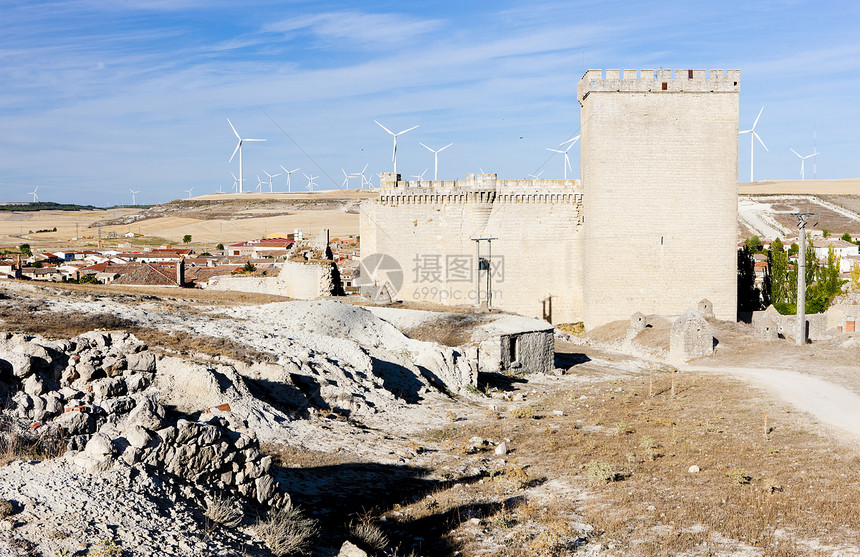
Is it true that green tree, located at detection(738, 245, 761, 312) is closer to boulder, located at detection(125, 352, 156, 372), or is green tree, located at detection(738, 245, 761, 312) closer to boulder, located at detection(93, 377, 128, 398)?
boulder, located at detection(125, 352, 156, 372)

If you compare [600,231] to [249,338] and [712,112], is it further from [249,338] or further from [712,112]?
[249,338]

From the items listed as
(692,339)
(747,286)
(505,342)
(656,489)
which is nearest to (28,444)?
(656,489)

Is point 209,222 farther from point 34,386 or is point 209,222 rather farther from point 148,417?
point 148,417

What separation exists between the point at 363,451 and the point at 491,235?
25.7 meters

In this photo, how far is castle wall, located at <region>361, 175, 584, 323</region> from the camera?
36.9 meters

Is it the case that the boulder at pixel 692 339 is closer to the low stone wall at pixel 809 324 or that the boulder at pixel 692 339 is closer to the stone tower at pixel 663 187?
the low stone wall at pixel 809 324

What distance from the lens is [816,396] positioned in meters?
17.5

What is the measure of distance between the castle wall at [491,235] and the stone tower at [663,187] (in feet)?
10.6

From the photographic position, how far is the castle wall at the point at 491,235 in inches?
1454

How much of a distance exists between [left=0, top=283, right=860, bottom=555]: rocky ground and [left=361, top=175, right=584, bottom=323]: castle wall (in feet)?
54.5

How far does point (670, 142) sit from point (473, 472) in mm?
24902

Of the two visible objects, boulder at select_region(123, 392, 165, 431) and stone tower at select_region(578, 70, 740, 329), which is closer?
boulder at select_region(123, 392, 165, 431)

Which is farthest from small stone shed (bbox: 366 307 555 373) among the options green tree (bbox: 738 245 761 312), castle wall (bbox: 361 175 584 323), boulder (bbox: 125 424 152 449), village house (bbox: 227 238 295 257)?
village house (bbox: 227 238 295 257)

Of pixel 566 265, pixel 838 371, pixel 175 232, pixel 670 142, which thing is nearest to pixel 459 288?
pixel 566 265
